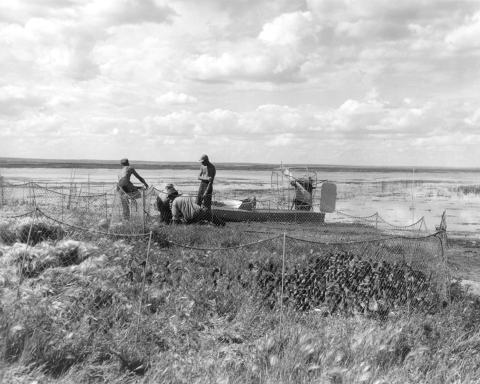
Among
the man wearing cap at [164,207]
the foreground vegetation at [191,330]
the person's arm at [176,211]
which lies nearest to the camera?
the foreground vegetation at [191,330]

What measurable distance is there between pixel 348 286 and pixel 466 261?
6.83 metres

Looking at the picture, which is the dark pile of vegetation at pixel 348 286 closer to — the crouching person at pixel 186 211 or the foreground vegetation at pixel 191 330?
the foreground vegetation at pixel 191 330

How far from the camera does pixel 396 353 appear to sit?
598cm

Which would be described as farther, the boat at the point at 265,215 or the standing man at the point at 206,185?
the boat at the point at 265,215

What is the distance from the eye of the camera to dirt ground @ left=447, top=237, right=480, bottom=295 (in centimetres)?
1062

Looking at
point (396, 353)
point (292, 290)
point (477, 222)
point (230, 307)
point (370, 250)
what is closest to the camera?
point (396, 353)

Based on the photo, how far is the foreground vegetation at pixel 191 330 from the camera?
4980 millimetres

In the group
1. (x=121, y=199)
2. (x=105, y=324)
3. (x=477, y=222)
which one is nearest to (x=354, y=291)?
(x=105, y=324)

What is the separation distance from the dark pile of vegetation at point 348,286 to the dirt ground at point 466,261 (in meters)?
1.75

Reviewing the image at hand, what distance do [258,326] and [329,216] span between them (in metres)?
17.7

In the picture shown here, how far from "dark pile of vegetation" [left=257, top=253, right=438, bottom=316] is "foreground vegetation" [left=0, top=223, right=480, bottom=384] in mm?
113

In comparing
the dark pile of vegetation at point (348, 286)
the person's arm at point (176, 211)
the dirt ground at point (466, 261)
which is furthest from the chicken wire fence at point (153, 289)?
the person's arm at point (176, 211)

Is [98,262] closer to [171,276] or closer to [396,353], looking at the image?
[171,276]

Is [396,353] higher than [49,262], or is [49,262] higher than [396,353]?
[49,262]
